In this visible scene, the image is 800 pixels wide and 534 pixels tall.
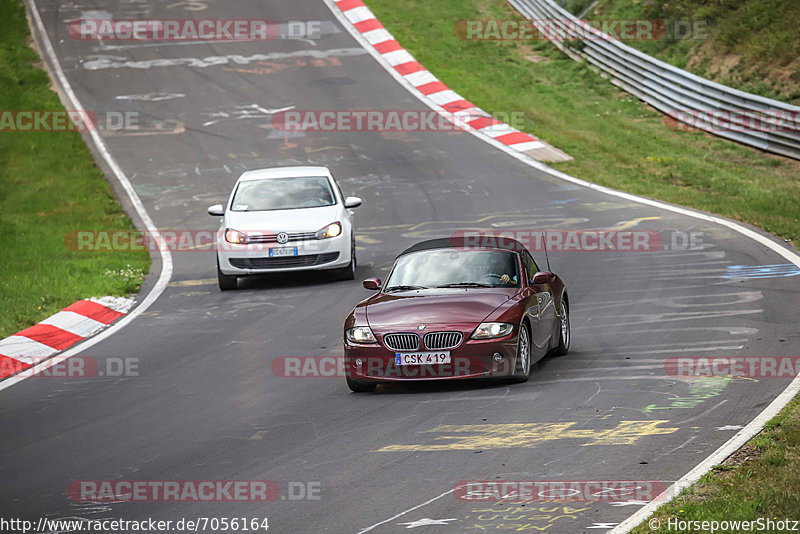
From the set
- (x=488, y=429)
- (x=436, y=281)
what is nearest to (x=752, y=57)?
(x=436, y=281)

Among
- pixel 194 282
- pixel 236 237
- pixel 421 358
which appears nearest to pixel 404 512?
pixel 421 358

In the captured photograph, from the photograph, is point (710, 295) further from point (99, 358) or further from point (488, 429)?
point (99, 358)

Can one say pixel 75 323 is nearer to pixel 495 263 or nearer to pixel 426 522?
pixel 495 263

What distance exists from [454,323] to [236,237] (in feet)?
25.3

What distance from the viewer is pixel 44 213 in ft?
76.7

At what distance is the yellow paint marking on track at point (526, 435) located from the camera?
27.3 feet

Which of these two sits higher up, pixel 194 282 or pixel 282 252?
Answer: pixel 282 252

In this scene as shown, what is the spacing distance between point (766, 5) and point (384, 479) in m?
27.8

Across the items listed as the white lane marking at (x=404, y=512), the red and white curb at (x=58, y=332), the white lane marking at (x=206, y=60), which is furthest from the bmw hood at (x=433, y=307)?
the white lane marking at (x=206, y=60)

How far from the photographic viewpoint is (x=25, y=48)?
3550 centimetres

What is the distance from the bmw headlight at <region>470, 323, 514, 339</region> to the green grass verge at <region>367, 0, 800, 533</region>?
2679 mm
